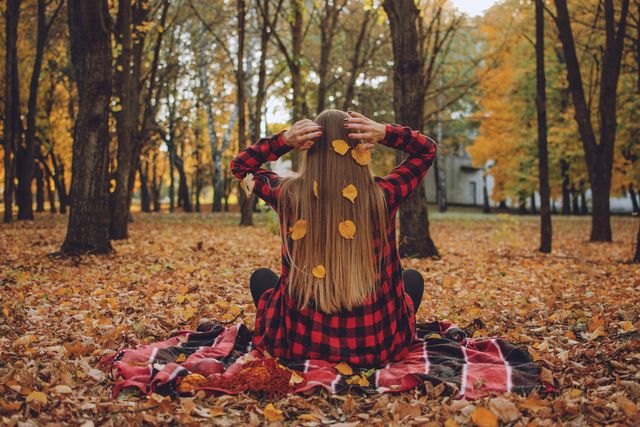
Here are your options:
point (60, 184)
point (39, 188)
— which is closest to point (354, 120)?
point (60, 184)

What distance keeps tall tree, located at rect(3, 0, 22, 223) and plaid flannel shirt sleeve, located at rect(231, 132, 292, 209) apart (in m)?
14.7

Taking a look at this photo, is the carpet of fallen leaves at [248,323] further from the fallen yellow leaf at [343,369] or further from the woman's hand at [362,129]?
the woman's hand at [362,129]

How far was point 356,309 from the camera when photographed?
3.43 meters

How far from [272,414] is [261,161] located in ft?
5.03

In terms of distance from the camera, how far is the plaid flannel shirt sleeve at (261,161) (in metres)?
3.55

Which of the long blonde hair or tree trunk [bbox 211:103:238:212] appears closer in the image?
the long blonde hair

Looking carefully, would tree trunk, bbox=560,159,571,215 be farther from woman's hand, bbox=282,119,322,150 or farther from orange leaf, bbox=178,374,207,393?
orange leaf, bbox=178,374,207,393

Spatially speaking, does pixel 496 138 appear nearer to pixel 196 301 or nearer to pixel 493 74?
pixel 493 74

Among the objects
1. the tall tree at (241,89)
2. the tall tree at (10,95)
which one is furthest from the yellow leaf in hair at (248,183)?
the tall tree at (10,95)

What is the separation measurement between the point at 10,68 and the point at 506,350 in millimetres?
16247

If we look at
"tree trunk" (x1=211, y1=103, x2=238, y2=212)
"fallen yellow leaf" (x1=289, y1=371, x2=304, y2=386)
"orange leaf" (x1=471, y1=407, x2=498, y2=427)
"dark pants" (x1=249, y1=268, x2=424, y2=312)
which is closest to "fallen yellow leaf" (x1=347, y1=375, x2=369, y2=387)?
"fallen yellow leaf" (x1=289, y1=371, x2=304, y2=386)

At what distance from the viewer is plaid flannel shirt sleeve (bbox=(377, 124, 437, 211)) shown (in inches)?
133

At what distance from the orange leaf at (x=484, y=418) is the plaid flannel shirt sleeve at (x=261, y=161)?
1647 millimetres

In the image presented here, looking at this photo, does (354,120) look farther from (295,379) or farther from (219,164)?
(219,164)
